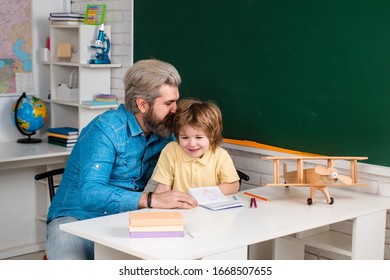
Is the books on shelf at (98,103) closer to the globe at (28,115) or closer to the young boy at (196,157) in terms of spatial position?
the globe at (28,115)

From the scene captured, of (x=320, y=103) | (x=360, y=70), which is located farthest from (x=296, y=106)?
(x=360, y=70)

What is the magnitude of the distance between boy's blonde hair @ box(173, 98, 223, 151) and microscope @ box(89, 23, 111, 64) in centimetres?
148

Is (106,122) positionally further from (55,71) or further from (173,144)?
(55,71)

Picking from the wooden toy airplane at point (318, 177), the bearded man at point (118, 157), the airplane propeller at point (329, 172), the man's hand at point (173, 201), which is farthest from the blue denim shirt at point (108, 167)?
the airplane propeller at point (329, 172)

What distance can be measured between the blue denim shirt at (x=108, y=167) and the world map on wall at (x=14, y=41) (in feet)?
5.47

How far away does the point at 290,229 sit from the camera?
249 cm

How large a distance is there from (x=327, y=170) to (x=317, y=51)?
661 millimetres

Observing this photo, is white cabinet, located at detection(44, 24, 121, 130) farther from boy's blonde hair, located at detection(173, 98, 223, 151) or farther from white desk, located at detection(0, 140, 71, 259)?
boy's blonde hair, located at detection(173, 98, 223, 151)

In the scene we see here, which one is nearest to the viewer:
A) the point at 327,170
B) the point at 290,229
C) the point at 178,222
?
the point at 178,222

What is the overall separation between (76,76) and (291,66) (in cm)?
190

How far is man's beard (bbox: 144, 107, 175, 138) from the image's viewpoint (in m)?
3.04

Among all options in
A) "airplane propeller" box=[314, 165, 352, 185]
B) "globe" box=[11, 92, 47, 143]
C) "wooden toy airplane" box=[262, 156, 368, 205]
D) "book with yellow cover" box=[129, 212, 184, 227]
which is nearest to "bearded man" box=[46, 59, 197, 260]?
"book with yellow cover" box=[129, 212, 184, 227]

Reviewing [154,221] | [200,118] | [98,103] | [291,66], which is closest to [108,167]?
[200,118]

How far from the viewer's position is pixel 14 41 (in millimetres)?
4621
